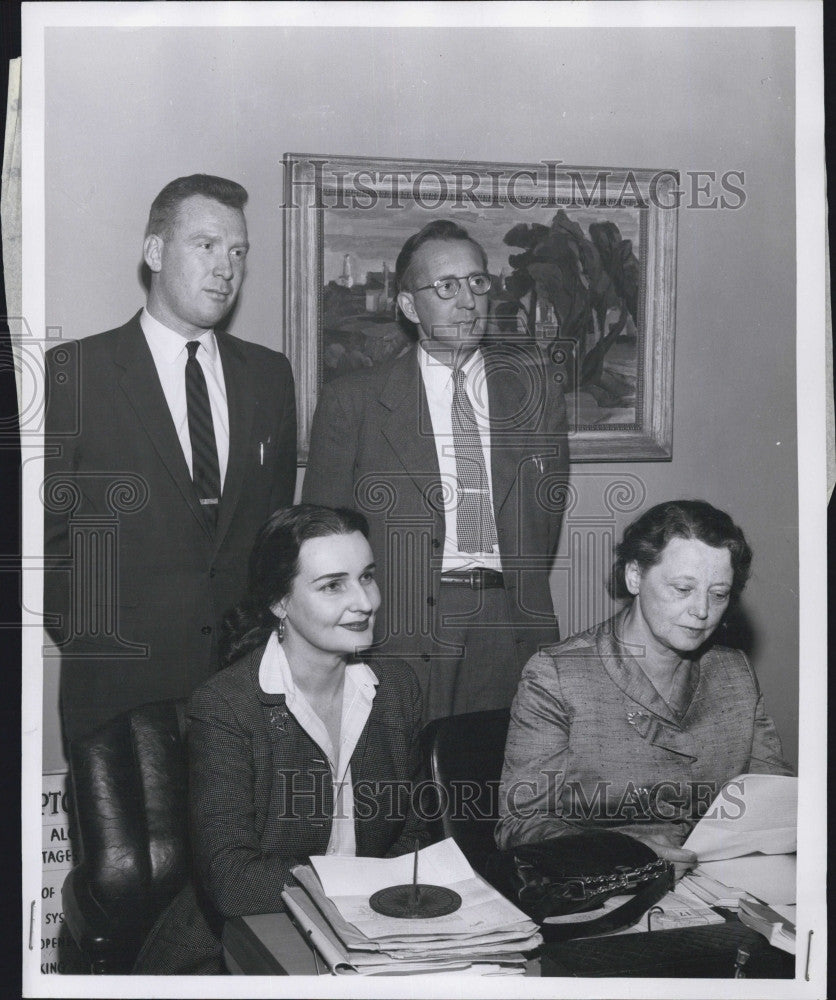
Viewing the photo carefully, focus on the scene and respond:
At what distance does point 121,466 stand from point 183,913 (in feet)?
3.41

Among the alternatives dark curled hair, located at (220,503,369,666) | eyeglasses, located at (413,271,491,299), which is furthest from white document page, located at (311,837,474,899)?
eyeglasses, located at (413,271,491,299)

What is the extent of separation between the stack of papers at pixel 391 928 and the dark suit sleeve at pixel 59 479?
882 millimetres

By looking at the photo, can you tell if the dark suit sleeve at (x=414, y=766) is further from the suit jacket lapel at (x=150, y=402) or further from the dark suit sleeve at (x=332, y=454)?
the suit jacket lapel at (x=150, y=402)

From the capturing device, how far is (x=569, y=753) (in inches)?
102

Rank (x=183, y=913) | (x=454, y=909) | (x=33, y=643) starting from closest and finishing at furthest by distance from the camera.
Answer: (x=454, y=909)
(x=183, y=913)
(x=33, y=643)

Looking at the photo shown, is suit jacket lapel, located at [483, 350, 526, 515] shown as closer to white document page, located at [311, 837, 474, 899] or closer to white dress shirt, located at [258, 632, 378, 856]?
white dress shirt, located at [258, 632, 378, 856]

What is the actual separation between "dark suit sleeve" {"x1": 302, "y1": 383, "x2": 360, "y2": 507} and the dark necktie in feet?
0.71

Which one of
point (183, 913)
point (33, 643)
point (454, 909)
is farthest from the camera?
point (33, 643)

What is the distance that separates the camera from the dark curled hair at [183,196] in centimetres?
256

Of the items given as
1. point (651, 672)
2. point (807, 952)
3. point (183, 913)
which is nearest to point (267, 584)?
point (183, 913)

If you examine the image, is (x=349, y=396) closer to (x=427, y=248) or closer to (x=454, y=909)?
(x=427, y=248)

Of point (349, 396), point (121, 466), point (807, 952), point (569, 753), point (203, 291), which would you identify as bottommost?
point (807, 952)

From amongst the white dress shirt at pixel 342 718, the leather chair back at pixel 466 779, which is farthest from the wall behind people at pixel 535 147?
the white dress shirt at pixel 342 718

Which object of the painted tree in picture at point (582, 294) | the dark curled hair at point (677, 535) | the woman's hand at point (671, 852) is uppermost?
the painted tree in picture at point (582, 294)
